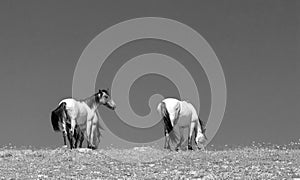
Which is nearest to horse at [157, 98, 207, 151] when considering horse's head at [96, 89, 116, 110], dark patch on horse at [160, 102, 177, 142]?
dark patch on horse at [160, 102, 177, 142]

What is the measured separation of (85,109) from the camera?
2672 cm

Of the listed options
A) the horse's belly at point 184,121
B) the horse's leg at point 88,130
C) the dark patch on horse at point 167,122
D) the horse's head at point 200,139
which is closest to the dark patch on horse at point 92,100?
the horse's leg at point 88,130

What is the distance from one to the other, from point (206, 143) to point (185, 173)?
12044 millimetres

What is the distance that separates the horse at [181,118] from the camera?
2698cm

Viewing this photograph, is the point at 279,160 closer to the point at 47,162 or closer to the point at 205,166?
the point at 205,166

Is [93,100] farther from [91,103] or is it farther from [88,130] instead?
[88,130]

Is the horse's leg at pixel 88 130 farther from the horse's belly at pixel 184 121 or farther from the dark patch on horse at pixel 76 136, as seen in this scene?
the horse's belly at pixel 184 121

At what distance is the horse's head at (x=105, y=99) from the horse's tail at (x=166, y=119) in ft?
7.29

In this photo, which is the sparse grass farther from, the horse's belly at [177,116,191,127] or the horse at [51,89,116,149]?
the horse's belly at [177,116,191,127]

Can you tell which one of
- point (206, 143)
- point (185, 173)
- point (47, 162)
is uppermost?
point (206, 143)

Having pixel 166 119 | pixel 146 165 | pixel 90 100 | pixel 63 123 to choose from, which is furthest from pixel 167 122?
pixel 146 165

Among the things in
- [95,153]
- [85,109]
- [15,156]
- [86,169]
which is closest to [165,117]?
[85,109]

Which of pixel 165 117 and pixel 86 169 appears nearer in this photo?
pixel 86 169

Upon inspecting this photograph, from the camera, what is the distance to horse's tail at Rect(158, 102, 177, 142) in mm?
26562
